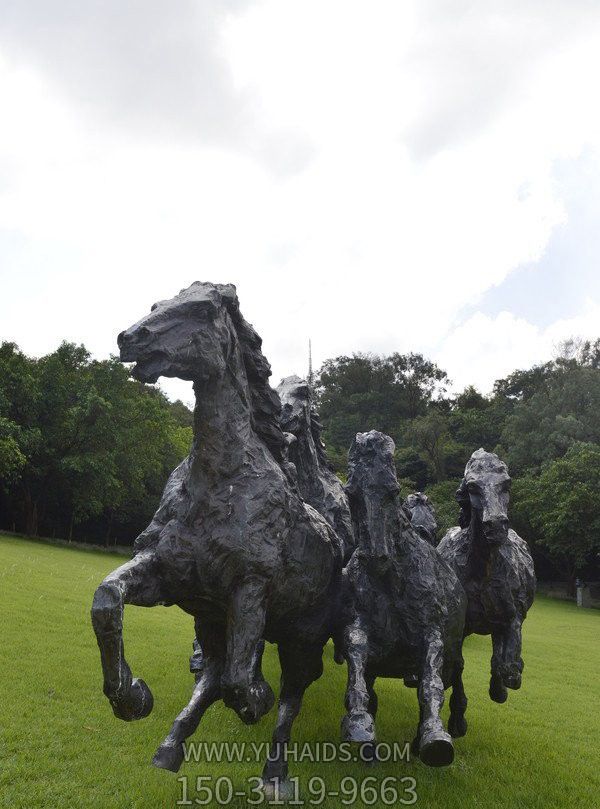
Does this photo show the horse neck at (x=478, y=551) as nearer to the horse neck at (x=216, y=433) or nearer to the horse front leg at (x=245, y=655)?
the horse front leg at (x=245, y=655)

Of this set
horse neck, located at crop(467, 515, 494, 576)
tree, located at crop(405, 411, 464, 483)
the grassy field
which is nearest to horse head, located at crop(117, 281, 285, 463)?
horse neck, located at crop(467, 515, 494, 576)

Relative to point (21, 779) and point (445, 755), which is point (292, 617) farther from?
point (21, 779)

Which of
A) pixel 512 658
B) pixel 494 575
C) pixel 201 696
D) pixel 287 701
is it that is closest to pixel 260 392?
pixel 201 696

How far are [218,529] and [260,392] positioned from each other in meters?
0.94

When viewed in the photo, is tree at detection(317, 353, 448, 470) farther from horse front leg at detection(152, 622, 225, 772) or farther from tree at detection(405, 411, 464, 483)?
horse front leg at detection(152, 622, 225, 772)

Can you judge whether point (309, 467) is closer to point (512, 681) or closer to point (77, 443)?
point (512, 681)

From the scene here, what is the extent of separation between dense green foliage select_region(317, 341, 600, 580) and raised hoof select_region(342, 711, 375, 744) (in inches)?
805

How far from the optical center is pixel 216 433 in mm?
3734

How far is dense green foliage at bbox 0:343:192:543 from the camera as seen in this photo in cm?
2705

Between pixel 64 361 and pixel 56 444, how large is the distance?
4.34 metres

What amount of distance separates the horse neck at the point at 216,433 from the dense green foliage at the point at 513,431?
2084 cm

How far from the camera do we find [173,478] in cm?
425

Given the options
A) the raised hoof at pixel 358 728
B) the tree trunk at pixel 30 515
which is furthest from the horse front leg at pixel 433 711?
the tree trunk at pixel 30 515

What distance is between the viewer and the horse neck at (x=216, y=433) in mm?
3717
